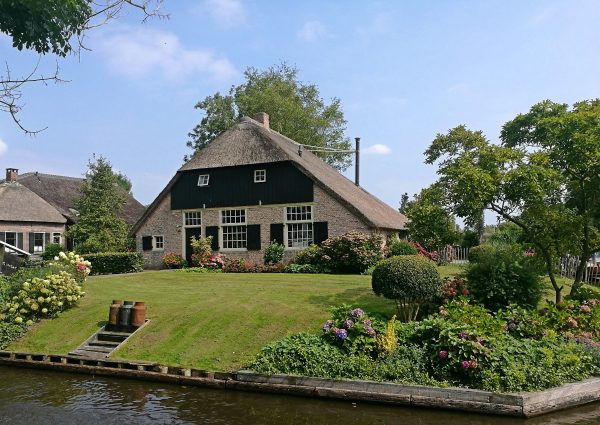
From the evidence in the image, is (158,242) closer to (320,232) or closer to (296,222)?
(296,222)

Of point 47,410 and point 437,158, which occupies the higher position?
point 437,158

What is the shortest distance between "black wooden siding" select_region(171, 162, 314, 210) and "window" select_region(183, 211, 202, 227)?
0.35m

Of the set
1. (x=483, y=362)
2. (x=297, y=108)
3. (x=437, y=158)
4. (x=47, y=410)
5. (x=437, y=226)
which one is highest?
(x=297, y=108)

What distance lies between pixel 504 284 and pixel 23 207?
3408cm

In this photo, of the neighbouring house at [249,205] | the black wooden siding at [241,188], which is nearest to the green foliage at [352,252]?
the neighbouring house at [249,205]

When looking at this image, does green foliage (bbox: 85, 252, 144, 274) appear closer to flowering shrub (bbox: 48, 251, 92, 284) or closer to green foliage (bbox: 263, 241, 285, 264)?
green foliage (bbox: 263, 241, 285, 264)

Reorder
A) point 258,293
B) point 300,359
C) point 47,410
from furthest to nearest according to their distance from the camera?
point 258,293, point 300,359, point 47,410

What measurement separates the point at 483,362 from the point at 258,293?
7.75 metres

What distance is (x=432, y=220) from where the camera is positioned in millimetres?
12867

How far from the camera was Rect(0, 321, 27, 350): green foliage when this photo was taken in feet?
41.3

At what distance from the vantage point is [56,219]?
36.8m

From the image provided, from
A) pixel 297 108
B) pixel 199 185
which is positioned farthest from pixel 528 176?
pixel 297 108

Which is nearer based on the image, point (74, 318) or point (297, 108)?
point (74, 318)

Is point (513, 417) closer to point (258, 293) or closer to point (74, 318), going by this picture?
point (258, 293)
